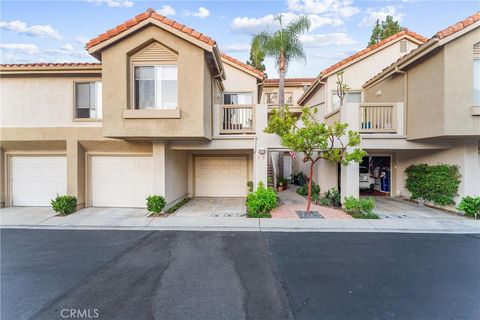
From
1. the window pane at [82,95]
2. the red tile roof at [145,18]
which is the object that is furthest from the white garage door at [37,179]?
the red tile roof at [145,18]

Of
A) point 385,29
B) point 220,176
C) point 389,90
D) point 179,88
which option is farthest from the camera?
point 385,29

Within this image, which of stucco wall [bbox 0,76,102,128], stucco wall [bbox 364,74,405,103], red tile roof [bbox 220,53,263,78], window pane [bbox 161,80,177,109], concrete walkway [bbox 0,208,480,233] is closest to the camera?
concrete walkway [bbox 0,208,480,233]

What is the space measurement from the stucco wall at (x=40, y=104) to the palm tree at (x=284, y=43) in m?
9.06

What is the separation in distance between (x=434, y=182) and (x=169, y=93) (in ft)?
38.4

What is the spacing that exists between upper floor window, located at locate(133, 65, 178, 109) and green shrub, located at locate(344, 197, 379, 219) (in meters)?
7.78

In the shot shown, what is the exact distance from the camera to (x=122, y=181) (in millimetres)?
10172

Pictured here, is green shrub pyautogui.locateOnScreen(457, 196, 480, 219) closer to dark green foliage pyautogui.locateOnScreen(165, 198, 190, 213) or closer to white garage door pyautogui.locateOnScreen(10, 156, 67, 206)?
dark green foliage pyautogui.locateOnScreen(165, 198, 190, 213)

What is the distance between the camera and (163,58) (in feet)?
27.6

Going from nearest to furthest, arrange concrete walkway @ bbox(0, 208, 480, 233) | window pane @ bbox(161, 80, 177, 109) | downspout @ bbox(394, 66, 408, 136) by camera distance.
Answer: concrete walkway @ bbox(0, 208, 480, 233)
window pane @ bbox(161, 80, 177, 109)
downspout @ bbox(394, 66, 408, 136)

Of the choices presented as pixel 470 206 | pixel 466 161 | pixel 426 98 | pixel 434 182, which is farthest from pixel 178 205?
pixel 466 161

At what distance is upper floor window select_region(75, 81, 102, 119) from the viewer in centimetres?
962

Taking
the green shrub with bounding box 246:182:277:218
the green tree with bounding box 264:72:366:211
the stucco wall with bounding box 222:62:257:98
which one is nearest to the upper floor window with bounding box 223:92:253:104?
the stucco wall with bounding box 222:62:257:98

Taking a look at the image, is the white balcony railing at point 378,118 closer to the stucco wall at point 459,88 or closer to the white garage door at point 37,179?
the stucco wall at point 459,88

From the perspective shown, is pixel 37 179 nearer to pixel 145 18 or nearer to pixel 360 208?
pixel 145 18
